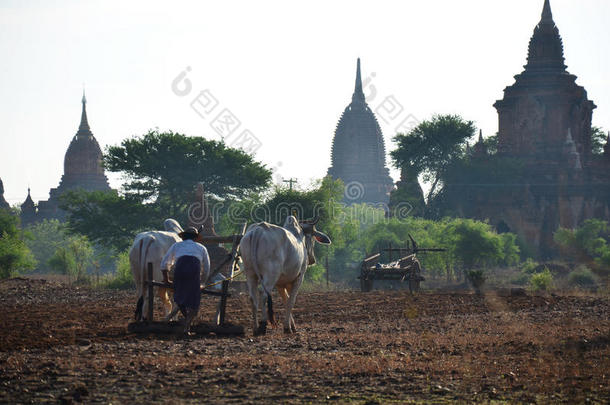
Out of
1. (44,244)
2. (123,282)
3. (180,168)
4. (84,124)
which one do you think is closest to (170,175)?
(180,168)

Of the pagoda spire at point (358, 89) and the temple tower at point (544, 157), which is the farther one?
the pagoda spire at point (358, 89)

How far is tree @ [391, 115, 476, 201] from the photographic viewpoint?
173 ft

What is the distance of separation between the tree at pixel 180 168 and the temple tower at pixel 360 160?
54.2 metres

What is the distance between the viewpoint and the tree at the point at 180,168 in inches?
1662

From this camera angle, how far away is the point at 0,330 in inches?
444

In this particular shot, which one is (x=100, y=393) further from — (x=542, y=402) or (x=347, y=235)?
(x=347, y=235)

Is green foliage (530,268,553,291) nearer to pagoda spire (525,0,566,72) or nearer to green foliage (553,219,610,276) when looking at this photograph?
green foliage (553,219,610,276)

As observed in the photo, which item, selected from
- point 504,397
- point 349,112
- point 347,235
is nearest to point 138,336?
point 504,397

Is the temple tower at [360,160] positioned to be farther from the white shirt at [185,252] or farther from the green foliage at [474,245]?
the white shirt at [185,252]

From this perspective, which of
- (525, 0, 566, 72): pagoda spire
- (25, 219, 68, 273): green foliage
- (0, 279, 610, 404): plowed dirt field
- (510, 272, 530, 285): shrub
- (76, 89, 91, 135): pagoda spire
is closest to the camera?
(0, 279, 610, 404): plowed dirt field

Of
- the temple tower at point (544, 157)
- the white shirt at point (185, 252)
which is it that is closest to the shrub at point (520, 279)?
the temple tower at point (544, 157)

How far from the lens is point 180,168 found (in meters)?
42.6

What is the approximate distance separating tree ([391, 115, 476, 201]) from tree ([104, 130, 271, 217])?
12.5 m

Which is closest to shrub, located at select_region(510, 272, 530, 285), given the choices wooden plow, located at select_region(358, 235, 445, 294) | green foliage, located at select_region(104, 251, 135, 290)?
wooden plow, located at select_region(358, 235, 445, 294)
